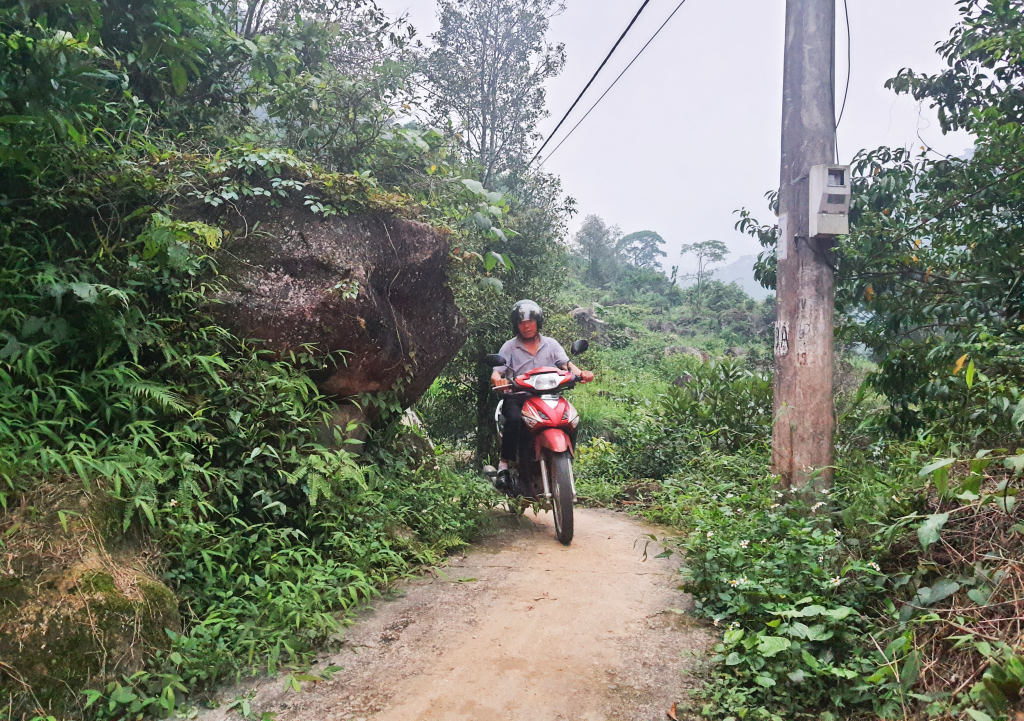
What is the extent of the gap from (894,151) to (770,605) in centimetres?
466

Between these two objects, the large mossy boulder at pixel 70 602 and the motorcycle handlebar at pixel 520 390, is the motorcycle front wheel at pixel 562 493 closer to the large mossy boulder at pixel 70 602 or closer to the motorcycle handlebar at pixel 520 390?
the motorcycle handlebar at pixel 520 390

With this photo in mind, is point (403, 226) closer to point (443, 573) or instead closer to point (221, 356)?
point (221, 356)

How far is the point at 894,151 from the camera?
18.5 ft

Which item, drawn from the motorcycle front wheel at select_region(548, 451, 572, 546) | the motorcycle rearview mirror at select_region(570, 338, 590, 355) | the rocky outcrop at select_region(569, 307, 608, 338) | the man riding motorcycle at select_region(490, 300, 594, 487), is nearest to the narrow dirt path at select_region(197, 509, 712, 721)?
the motorcycle front wheel at select_region(548, 451, 572, 546)

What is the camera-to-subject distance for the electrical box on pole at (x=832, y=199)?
4.27 m

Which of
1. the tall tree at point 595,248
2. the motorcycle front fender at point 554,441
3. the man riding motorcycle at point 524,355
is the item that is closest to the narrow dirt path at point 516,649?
the motorcycle front fender at point 554,441

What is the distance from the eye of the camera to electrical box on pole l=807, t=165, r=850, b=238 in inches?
168

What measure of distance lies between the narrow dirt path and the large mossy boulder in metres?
0.47

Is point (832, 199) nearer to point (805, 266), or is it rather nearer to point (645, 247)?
point (805, 266)

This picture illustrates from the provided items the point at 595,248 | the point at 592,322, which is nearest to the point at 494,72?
the point at 592,322

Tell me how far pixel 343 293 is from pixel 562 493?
2161 millimetres

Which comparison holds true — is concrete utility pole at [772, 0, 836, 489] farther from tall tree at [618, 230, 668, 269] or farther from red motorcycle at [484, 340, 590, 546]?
tall tree at [618, 230, 668, 269]

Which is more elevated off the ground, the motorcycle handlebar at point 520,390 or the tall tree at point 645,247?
the tall tree at point 645,247

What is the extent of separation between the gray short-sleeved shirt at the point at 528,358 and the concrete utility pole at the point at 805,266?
6.53ft
